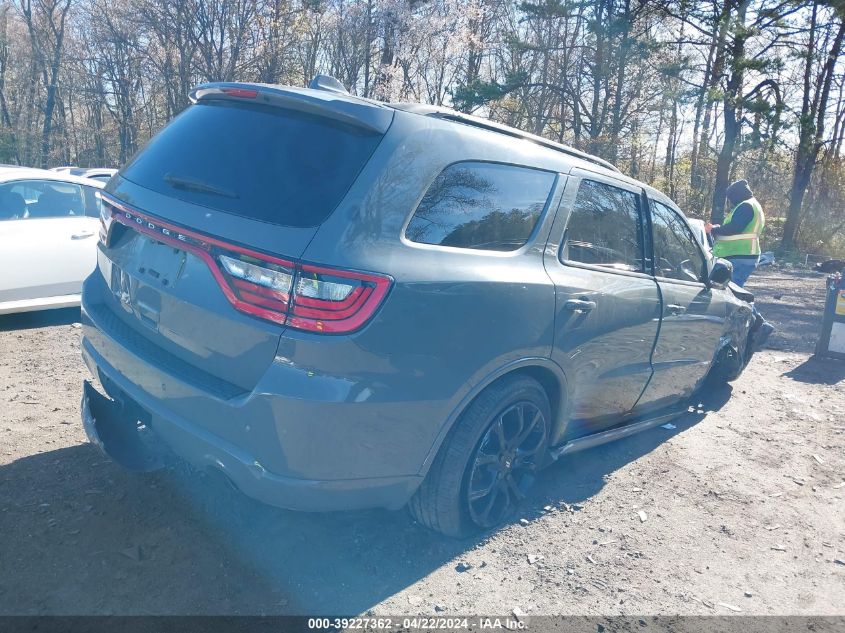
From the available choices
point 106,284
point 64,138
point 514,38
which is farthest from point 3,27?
point 106,284

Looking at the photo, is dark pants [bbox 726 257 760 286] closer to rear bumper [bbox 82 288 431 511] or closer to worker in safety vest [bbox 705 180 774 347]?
worker in safety vest [bbox 705 180 774 347]

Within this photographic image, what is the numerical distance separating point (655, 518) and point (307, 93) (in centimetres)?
289

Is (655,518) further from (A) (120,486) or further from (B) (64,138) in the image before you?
→ (B) (64,138)

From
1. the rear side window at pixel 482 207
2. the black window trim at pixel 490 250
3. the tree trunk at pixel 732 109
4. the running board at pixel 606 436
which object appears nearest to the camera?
the black window trim at pixel 490 250

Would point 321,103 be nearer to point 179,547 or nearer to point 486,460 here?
point 486,460

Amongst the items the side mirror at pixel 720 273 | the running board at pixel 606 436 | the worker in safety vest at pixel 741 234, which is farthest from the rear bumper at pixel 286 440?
the worker in safety vest at pixel 741 234

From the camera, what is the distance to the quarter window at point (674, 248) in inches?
172

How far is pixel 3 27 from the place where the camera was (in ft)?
111

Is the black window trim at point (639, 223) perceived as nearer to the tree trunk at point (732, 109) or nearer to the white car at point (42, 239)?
the white car at point (42, 239)

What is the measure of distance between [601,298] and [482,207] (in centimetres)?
99

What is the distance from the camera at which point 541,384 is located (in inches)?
136

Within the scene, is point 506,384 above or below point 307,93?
below

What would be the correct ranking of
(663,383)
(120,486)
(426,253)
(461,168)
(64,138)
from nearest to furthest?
(426,253), (461,168), (120,486), (663,383), (64,138)

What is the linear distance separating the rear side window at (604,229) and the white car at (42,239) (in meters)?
5.10
